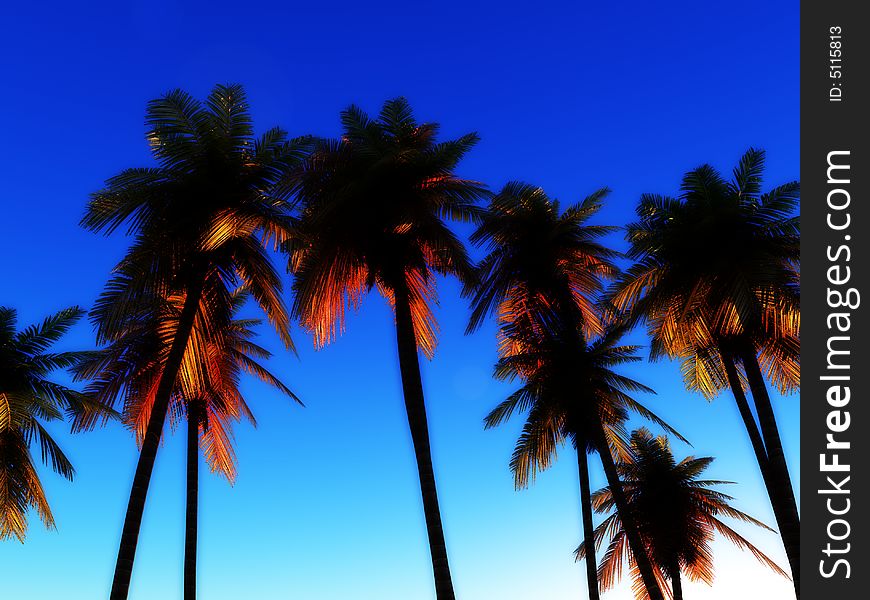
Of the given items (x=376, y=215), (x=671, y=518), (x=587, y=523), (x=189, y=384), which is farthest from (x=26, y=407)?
(x=671, y=518)

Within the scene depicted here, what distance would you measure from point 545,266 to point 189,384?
1365 cm

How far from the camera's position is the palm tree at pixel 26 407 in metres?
19.6

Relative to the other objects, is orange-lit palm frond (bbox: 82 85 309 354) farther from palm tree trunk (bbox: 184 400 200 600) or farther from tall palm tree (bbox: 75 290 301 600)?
palm tree trunk (bbox: 184 400 200 600)

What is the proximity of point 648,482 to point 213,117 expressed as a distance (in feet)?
84.5

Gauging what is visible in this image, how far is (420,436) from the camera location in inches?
655

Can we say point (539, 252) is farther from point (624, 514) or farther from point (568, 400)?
point (624, 514)

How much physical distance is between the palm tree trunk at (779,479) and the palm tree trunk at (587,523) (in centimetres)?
663

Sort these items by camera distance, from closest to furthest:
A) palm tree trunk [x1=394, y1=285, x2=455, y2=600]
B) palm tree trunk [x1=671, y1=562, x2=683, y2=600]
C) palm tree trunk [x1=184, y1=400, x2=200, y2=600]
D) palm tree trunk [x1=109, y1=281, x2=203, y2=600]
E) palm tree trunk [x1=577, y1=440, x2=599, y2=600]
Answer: palm tree trunk [x1=109, y1=281, x2=203, y2=600] < palm tree trunk [x1=394, y1=285, x2=455, y2=600] < palm tree trunk [x1=184, y1=400, x2=200, y2=600] < palm tree trunk [x1=577, y1=440, x2=599, y2=600] < palm tree trunk [x1=671, y1=562, x2=683, y2=600]

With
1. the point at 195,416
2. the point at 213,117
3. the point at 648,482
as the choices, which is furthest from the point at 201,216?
the point at 648,482

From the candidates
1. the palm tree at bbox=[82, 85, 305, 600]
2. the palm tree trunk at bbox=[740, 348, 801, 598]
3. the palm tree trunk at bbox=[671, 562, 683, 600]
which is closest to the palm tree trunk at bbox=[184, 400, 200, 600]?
the palm tree at bbox=[82, 85, 305, 600]

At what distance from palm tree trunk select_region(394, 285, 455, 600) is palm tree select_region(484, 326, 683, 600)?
7.62 m

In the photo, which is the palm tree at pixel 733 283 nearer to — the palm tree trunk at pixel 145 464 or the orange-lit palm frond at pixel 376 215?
the orange-lit palm frond at pixel 376 215

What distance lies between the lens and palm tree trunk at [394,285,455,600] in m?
14.9

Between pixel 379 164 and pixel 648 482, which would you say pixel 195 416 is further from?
pixel 648 482
